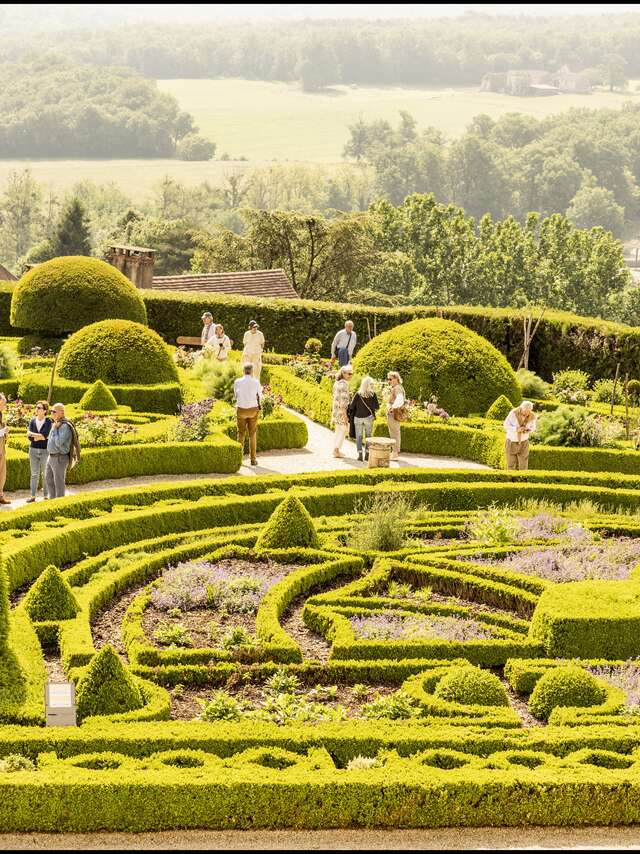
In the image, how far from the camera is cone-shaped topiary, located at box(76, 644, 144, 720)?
11.7 metres

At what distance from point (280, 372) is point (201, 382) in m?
2.82

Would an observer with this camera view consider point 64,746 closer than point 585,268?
Yes

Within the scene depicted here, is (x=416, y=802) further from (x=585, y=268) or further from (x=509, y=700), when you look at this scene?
(x=585, y=268)

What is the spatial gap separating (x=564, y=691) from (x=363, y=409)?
1102cm

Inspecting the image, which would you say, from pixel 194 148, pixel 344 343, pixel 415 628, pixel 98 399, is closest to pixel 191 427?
pixel 98 399

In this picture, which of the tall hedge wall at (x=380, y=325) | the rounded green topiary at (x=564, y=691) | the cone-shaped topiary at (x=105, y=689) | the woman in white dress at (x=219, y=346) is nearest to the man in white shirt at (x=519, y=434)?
the rounded green topiary at (x=564, y=691)

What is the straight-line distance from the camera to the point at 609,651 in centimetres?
1435

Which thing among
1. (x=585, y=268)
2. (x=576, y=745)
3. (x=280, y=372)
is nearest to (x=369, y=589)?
(x=576, y=745)

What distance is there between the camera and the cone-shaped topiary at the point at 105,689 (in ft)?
38.5

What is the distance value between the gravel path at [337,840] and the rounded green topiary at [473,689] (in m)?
2.12

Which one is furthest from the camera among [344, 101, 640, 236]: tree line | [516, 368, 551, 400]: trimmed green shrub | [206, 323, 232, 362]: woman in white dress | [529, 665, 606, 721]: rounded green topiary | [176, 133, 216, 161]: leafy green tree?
[176, 133, 216, 161]: leafy green tree

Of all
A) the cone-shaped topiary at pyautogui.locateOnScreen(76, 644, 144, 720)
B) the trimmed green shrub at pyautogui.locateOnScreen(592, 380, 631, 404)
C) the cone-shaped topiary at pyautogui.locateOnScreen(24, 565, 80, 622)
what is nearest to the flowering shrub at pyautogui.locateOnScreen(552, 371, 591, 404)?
the trimmed green shrub at pyautogui.locateOnScreen(592, 380, 631, 404)

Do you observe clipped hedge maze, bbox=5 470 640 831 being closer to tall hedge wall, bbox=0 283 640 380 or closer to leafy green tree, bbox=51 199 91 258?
tall hedge wall, bbox=0 283 640 380

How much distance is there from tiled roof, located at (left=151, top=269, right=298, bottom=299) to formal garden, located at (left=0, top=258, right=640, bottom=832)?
15.8 m
